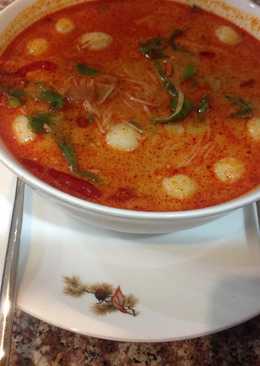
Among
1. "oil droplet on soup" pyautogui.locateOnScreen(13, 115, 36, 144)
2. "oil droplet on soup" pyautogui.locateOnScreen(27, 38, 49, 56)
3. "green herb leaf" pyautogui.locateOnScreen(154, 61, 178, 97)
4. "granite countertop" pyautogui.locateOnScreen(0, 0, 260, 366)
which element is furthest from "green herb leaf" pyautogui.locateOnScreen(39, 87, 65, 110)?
"granite countertop" pyautogui.locateOnScreen(0, 0, 260, 366)

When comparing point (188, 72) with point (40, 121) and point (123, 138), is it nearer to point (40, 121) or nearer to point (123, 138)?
point (123, 138)

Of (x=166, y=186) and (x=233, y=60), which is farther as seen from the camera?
(x=233, y=60)

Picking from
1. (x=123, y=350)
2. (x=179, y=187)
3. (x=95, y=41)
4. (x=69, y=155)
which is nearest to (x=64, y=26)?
(x=95, y=41)

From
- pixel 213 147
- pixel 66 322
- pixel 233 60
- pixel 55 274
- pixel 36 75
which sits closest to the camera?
pixel 66 322

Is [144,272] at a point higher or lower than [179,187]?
lower

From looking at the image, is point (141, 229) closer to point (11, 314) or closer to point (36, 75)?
point (11, 314)

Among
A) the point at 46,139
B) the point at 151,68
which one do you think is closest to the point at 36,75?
the point at 46,139

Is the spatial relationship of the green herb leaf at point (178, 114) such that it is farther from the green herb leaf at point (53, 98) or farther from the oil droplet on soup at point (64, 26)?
the oil droplet on soup at point (64, 26)
